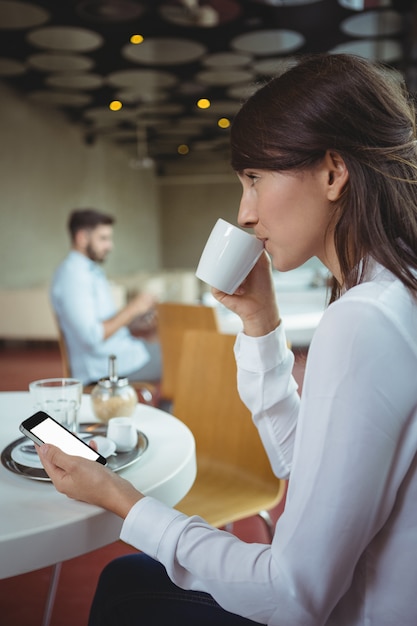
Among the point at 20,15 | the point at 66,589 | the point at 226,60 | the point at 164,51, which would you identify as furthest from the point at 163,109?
the point at 66,589

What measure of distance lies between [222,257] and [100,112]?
976cm

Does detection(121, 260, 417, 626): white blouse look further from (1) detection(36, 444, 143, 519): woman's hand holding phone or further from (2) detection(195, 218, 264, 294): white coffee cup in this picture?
(2) detection(195, 218, 264, 294): white coffee cup

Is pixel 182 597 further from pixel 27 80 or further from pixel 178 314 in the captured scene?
pixel 27 80

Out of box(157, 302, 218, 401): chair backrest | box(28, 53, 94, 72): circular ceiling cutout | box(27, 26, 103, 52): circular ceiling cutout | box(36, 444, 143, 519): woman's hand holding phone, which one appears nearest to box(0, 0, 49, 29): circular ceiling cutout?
box(27, 26, 103, 52): circular ceiling cutout

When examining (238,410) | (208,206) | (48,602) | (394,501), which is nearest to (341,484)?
(394,501)

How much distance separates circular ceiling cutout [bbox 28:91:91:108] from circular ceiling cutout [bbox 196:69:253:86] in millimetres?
2053

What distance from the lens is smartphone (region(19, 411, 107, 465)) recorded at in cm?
91

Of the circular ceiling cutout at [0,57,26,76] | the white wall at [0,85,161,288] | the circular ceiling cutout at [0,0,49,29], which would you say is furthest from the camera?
the white wall at [0,85,161,288]

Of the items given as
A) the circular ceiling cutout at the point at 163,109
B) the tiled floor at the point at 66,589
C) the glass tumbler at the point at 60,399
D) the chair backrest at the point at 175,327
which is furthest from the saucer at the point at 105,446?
the circular ceiling cutout at the point at 163,109

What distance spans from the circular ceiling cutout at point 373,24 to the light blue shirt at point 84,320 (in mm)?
4566

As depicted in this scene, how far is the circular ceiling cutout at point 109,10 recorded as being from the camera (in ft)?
18.4

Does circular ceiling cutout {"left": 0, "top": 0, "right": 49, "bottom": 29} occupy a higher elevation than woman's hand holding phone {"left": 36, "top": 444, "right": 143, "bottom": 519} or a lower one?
higher

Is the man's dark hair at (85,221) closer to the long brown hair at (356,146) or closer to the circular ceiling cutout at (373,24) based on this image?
the long brown hair at (356,146)

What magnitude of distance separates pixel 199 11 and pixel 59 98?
13.0 feet
